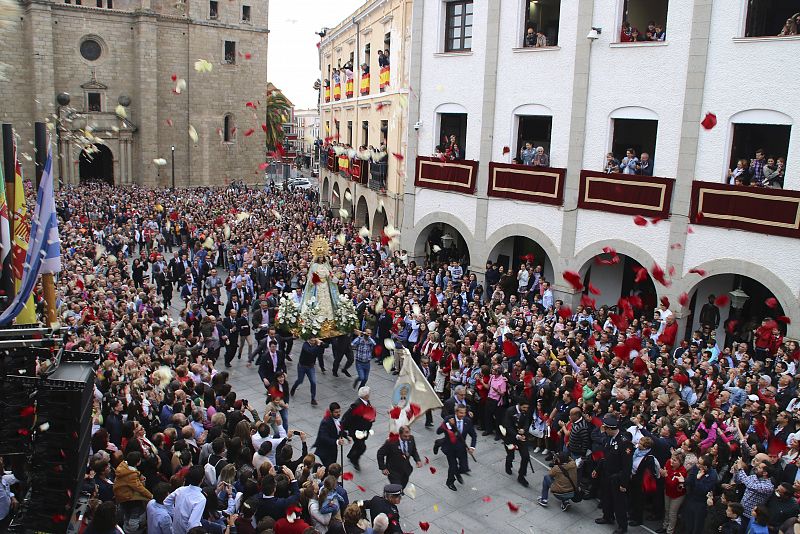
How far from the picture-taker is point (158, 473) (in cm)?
823

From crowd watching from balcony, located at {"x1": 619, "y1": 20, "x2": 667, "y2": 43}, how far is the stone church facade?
36.8m

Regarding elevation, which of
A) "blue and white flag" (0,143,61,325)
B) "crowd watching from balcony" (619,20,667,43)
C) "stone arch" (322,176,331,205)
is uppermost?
"crowd watching from balcony" (619,20,667,43)

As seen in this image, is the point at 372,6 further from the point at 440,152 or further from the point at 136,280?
the point at 136,280

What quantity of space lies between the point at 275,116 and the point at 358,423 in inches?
2425

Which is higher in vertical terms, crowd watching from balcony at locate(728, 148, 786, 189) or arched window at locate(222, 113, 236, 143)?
arched window at locate(222, 113, 236, 143)

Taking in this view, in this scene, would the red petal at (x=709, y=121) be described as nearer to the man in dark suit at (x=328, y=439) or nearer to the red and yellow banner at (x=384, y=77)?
the man in dark suit at (x=328, y=439)

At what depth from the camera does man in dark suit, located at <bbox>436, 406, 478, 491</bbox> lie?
35.7ft

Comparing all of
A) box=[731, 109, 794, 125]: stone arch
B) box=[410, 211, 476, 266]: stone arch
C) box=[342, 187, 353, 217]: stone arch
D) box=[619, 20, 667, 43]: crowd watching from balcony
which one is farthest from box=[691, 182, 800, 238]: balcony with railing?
box=[342, 187, 353, 217]: stone arch

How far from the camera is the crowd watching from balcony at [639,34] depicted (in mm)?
17531

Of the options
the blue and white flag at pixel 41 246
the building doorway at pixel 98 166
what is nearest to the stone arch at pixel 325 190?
the building doorway at pixel 98 166

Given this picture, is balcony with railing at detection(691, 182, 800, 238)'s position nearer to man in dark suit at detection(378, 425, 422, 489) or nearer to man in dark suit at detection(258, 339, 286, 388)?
man in dark suit at detection(378, 425, 422, 489)

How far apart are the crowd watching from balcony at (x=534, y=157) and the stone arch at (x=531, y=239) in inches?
71.8

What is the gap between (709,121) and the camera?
16250 millimetres

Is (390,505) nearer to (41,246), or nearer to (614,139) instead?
(41,246)
